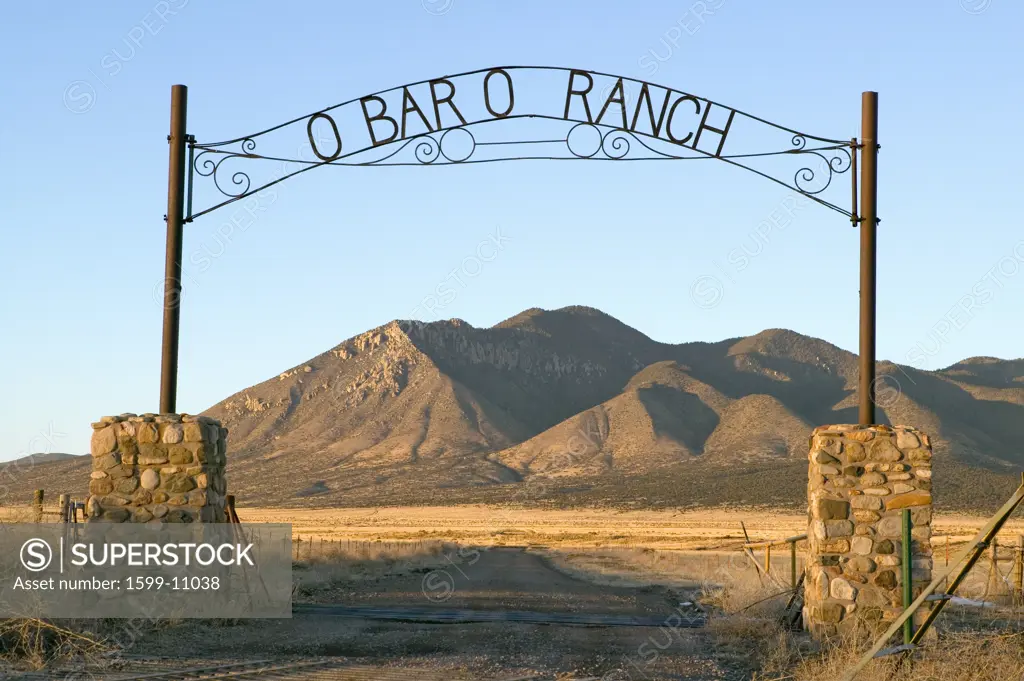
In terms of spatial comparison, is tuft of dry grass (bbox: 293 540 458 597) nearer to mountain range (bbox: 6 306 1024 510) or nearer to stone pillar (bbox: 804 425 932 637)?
stone pillar (bbox: 804 425 932 637)

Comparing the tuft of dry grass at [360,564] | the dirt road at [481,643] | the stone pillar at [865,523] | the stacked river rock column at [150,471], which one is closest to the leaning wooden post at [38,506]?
the tuft of dry grass at [360,564]

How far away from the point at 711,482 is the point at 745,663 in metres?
79.0

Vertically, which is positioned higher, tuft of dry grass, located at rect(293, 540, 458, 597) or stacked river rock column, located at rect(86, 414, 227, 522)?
stacked river rock column, located at rect(86, 414, 227, 522)

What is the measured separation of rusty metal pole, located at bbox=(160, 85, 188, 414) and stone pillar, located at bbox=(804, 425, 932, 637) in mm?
6825

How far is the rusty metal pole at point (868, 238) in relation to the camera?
12.8 m

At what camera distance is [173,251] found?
1336cm

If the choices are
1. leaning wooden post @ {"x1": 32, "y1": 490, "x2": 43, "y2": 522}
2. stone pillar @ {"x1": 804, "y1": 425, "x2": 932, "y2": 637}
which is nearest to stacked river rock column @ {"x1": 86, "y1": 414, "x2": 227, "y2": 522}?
stone pillar @ {"x1": 804, "y1": 425, "x2": 932, "y2": 637}

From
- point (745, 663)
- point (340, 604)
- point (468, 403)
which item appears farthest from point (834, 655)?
point (468, 403)

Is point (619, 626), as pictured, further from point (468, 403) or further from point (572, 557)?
point (468, 403)

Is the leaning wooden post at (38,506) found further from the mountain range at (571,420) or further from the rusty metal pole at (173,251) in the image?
the mountain range at (571,420)

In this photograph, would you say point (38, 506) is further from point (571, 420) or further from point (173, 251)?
point (571, 420)

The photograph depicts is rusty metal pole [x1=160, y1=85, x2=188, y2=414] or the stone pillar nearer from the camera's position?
the stone pillar

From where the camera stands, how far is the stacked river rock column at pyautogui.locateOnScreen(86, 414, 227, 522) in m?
12.8

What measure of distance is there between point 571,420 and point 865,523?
105 metres
